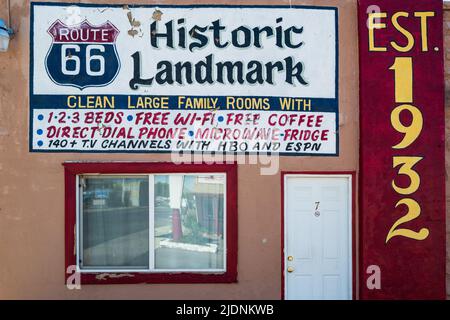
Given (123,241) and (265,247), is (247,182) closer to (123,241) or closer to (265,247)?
(265,247)

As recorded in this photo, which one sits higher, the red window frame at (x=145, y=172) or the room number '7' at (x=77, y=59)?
the room number '7' at (x=77, y=59)

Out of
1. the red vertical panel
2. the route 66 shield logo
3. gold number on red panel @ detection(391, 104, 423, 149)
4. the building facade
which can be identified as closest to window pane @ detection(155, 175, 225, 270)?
the building facade

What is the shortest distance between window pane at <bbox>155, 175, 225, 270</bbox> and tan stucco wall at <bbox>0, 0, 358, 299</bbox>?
0.33 metres

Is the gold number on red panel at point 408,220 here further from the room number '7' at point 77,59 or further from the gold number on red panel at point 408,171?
the room number '7' at point 77,59

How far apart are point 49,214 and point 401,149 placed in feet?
17.5

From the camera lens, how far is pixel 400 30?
298 inches

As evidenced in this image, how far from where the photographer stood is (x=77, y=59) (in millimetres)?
7578

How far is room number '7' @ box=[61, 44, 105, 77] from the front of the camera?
7559 millimetres

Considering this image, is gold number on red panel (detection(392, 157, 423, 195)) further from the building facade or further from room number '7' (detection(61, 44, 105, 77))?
room number '7' (detection(61, 44, 105, 77))

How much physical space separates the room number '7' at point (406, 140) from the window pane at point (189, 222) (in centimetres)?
259

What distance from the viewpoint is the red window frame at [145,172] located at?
294 inches

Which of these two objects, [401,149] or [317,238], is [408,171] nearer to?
[401,149]

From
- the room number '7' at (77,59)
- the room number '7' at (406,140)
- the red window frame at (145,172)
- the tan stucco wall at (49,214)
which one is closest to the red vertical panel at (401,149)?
the room number '7' at (406,140)

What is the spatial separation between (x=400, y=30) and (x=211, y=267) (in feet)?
15.0
